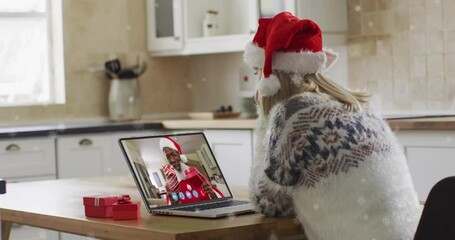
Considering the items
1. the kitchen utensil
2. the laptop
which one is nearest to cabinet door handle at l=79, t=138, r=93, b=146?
the kitchen utensil

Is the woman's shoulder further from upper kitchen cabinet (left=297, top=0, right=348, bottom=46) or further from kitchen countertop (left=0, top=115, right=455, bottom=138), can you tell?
upper kitchen cabinet (left=297, top=0, right=348, bottom=46)

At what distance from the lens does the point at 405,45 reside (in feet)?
17.0

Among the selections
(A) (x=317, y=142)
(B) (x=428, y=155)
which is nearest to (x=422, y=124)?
(B) (x=428, y=155)

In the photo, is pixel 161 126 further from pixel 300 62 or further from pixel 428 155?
pixel 300 62

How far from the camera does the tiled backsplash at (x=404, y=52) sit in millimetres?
4984

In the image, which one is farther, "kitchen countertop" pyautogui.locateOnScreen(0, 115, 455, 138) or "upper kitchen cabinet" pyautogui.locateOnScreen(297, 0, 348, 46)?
"upper kitchen cabinet" pyautogui.locateOnScreen(297, 0, 348, 46)

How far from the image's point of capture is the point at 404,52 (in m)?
5.19

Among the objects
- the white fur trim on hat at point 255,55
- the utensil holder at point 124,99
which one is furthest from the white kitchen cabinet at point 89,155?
the white fur trim on hat at point 255,55

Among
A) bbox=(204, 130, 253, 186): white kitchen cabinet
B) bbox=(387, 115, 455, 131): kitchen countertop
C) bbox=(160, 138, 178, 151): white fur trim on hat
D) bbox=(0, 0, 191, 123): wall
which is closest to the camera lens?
bbox=(160, 138, 178, 151): white fur trim on hat

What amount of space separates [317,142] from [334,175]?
0.30 ft

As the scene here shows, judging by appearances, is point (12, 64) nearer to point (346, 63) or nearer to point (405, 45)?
point (346, 63)

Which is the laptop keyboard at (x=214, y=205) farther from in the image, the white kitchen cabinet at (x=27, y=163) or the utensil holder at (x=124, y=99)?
the utensil holder at (x=124, y=99)

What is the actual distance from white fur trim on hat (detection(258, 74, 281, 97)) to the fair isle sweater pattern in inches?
3.7

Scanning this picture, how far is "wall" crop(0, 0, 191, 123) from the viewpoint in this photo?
5.91m
